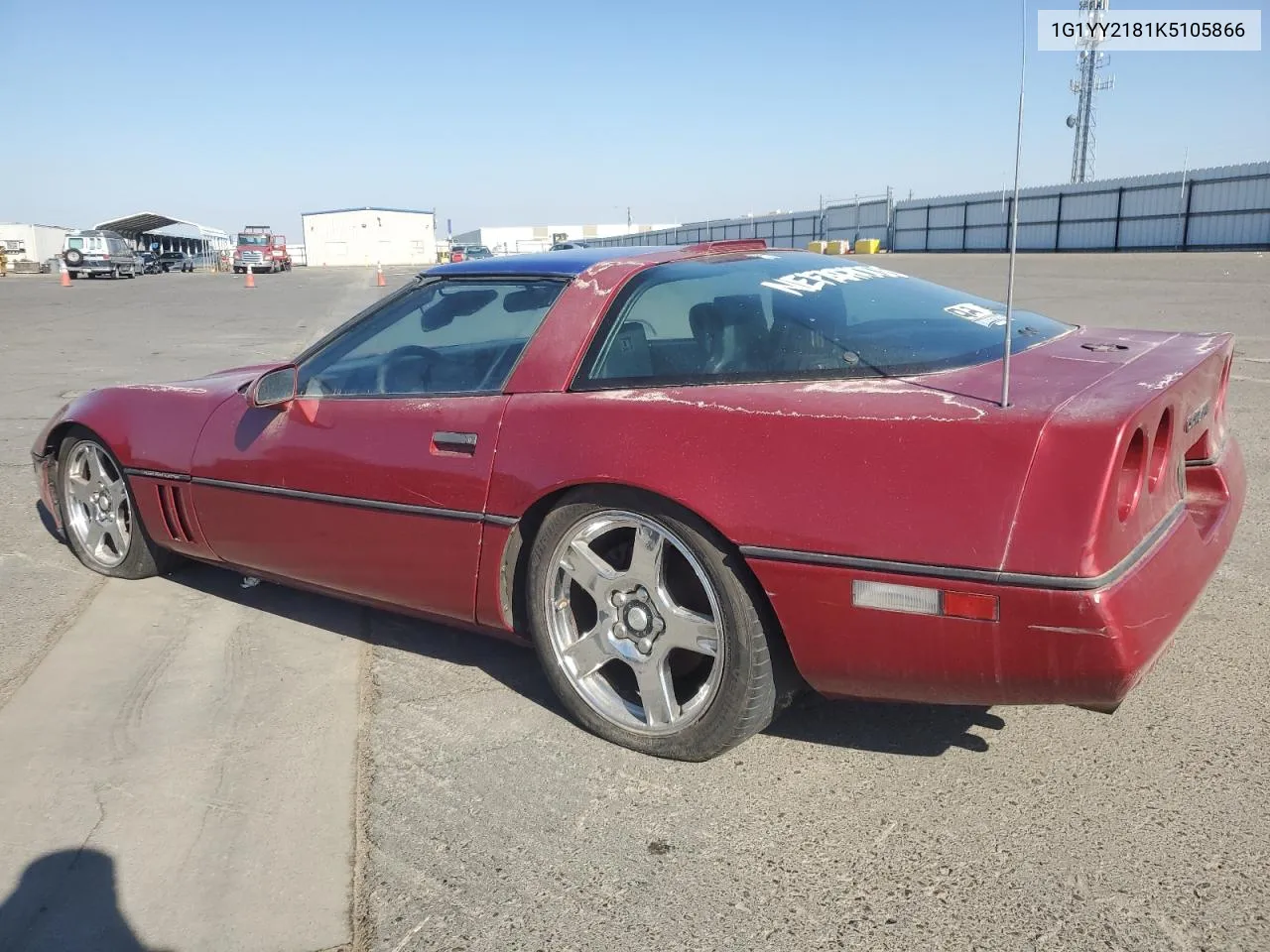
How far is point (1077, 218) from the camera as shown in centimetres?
3691

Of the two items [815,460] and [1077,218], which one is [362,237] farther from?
[815,460]

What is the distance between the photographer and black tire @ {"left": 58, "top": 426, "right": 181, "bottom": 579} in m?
4.20

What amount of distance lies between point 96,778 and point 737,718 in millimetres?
1675

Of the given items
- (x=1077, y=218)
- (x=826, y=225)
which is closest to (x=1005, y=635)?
(x=1077, y=218)

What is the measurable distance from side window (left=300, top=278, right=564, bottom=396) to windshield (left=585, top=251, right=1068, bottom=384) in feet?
0.99

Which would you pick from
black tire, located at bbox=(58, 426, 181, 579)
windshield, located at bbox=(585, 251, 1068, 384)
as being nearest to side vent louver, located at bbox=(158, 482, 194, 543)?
black tire, located at bbox=(58, 426, 181, 579)

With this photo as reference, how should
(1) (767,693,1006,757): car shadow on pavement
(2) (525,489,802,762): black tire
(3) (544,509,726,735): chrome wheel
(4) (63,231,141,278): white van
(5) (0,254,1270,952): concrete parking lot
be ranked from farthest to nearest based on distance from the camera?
(4) (63,231,141,278): white van
(1) (767,693,1006,757): car shadow on pavement
(3) (544,509,726,735): chrome wheel
(2) (525,489,802,762): black tire
(5) (0,254,1270,952): concrete parking lot

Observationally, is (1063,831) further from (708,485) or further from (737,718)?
(708,485)

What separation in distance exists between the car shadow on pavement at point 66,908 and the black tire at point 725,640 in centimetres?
122

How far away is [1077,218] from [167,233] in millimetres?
65812

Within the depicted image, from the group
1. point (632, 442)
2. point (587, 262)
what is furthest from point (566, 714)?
point (587, 262)

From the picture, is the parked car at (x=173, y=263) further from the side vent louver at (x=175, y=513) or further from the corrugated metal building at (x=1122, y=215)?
the side vent louver at (x=175, y=513)

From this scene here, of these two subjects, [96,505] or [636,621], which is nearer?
[636,621]

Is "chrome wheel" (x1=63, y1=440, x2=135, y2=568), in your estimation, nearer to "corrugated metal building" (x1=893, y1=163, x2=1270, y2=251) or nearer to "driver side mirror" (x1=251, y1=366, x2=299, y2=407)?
"driver side mirror" (x1=251, y1=366, x2=299, y2=407)
